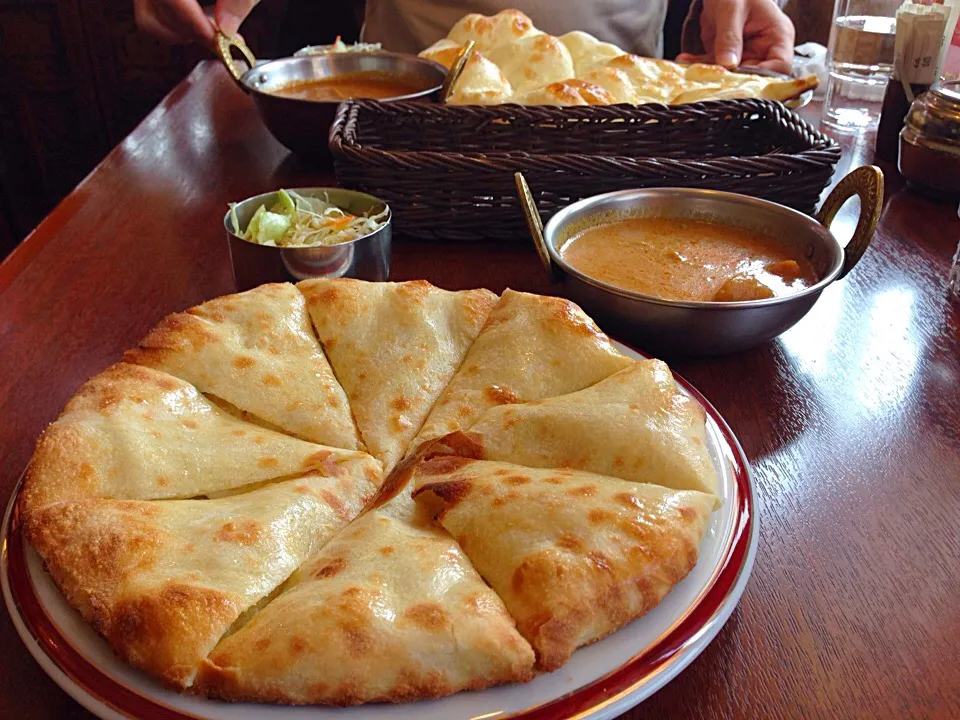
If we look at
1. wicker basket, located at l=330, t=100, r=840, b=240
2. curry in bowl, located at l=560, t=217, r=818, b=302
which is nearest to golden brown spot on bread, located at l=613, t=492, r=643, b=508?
curry in bowl, located at l=560, t=217, r=818, b=302

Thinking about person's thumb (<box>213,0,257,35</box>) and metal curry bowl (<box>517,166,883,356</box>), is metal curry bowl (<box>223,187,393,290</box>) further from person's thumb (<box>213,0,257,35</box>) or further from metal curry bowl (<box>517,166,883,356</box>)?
person's thumb (<box>213,0,257,35</box>)

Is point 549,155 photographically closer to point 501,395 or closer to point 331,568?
point 501,395

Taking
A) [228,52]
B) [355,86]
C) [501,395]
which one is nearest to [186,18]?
[228,52]

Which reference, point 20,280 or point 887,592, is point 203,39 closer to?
point 20,280

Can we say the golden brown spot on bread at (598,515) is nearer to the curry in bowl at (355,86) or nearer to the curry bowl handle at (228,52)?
the curry in bowl at (355,86)

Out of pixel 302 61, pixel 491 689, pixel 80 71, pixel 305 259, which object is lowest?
pixel 80 71

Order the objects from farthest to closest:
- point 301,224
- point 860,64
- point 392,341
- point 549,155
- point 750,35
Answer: point 750,35
point 860,64
point 549,155
point 301,224
point 392,341
